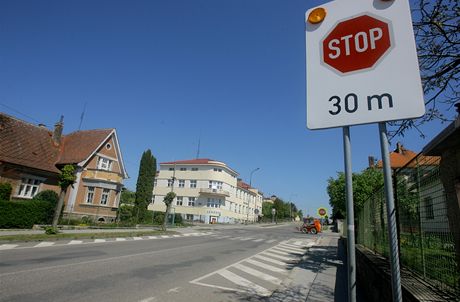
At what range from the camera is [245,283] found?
9.06 meters

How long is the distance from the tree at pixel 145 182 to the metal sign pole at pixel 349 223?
136 feet

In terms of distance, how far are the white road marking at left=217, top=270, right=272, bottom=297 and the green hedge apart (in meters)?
17.1

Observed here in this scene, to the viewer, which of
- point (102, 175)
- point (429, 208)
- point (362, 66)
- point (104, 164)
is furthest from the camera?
point (104, 164)

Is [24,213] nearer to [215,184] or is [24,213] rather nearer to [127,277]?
[127,277]

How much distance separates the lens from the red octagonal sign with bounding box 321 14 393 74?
6.57 feet

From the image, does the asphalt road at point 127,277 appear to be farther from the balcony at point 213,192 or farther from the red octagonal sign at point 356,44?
the balcony at point 213,192

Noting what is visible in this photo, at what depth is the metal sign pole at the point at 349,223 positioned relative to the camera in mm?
1811

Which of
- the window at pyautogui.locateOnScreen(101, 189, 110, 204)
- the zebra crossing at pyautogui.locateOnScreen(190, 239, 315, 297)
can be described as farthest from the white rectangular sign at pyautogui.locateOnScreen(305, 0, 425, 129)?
the window at pyautogui.locateOnScreen(101, 189, 110, 204)

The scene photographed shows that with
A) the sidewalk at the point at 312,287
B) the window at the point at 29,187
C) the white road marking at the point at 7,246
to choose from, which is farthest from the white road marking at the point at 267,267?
the window at the point at 29,187

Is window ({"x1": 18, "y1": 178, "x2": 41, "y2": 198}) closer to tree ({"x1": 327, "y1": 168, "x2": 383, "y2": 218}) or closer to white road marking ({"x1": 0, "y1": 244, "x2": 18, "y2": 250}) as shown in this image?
white road marking ({"x1": 0, "y1": 244, "x2": 18, "y2": 250})

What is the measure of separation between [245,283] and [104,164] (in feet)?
97.4

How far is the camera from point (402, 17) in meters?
1.95

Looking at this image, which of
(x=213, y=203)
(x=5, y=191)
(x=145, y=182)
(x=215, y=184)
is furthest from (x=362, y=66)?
(x=213, y=203)

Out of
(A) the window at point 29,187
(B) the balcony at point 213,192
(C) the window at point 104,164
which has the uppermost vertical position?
(B) the balcony at point 213,192
